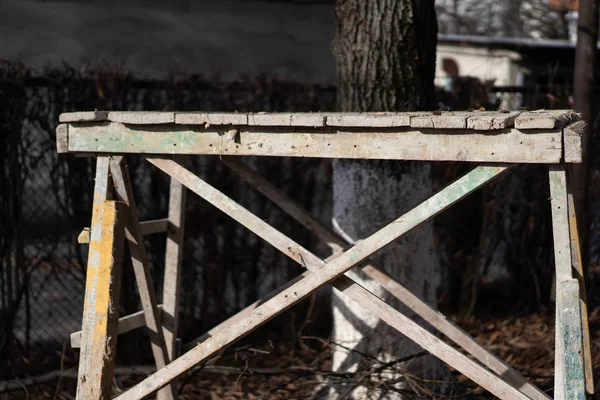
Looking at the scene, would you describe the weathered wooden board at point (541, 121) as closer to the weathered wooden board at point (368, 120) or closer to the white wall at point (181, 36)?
the weathered wooden board at point (368, 120)

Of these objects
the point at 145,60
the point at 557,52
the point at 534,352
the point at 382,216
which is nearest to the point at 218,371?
the point at 382,216

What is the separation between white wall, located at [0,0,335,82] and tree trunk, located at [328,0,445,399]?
250cm

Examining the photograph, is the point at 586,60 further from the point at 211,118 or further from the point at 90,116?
the point at 90,116

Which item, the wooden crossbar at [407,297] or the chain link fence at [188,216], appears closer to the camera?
the wooden crossbar at [407,297]

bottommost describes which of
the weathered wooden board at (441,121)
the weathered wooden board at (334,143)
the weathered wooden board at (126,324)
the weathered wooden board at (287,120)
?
the weathered wooden board at (126,324)

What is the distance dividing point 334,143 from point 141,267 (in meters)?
1.39

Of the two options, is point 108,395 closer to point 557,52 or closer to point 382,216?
point 382,216

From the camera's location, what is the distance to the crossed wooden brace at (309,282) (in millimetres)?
3492

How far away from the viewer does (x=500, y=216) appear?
729 centimetres

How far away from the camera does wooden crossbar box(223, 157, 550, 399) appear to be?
13.8 feet

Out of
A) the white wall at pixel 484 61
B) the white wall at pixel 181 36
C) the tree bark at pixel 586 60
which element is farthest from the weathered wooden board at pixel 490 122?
the white wall at pixel 484 61

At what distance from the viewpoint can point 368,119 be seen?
3.42 meters

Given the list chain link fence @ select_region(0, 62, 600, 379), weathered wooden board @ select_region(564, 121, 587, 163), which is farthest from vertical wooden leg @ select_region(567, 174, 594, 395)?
chain link fence @ select_region(0, 62, 600, 379)

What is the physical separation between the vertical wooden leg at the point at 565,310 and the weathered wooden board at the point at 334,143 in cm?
19
